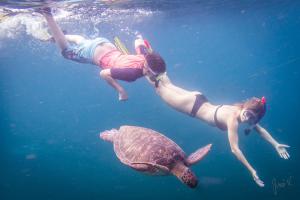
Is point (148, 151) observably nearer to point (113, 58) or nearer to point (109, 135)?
point (109, 135)

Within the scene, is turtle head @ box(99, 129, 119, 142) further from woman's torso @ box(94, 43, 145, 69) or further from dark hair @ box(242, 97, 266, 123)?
dark hair @ box(242, 97, 266, 123)

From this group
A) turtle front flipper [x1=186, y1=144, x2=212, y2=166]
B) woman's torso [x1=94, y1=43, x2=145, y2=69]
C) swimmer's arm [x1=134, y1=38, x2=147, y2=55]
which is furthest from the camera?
swimmer's arm [x1=134, y1=38, x2=147, y2=55]

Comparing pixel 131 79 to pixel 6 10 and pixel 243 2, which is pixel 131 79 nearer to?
pixel 6 10

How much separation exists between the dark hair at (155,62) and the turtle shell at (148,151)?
1588 millimetres

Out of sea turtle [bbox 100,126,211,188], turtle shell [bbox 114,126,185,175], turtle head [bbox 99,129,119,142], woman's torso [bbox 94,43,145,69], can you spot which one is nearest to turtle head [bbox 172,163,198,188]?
sea turtle [bbox 100,126,211,188]

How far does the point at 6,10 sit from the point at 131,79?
318 inches

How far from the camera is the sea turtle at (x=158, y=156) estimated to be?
5.16 meters

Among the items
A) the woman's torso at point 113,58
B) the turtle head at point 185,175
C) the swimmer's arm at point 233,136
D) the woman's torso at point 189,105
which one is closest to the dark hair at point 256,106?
the swimmer's arm at point 233,136

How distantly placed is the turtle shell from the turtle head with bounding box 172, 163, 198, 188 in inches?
4.9

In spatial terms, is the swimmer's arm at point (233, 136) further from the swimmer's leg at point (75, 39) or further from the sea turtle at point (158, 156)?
the swimmer's leg at point (75, 39)

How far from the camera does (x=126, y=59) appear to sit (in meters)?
7.30

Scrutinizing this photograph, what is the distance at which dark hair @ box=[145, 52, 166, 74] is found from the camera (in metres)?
7.00

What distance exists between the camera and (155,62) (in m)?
6.99

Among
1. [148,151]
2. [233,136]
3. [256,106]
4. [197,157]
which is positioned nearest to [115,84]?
[148,151]
